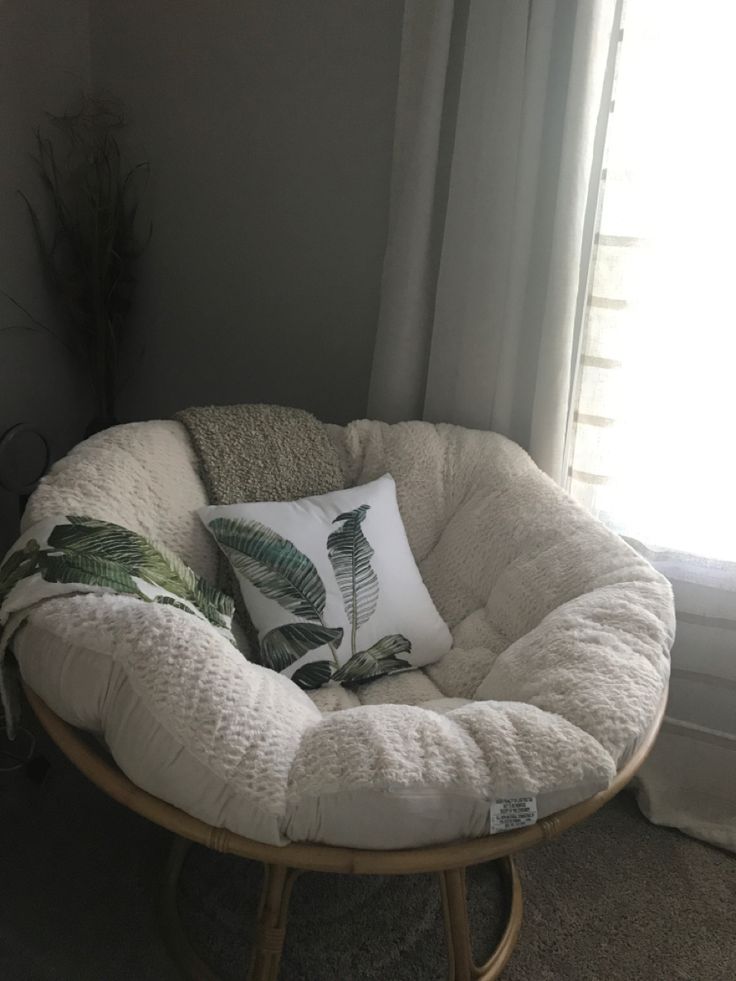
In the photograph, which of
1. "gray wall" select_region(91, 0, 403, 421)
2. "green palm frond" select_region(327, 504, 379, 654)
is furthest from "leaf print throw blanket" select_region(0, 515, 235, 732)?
"gray wall" select_region(91, 0, 403, 421)

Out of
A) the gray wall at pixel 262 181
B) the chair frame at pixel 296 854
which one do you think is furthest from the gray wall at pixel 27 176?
the chair frame at pixel 296 854

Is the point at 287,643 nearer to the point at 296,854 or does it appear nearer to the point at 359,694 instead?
the point at 359,694

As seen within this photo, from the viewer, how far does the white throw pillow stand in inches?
→ 54.5

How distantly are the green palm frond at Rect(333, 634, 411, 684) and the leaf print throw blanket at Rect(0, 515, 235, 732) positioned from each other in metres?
0.22

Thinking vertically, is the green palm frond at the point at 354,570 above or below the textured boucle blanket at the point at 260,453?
below

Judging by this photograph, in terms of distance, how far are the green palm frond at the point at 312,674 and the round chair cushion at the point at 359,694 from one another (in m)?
0.02

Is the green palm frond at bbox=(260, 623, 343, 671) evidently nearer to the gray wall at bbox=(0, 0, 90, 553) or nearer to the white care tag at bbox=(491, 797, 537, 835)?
the white care tag at bbox=(491, 797, 537, 835)

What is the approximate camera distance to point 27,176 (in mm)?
1927

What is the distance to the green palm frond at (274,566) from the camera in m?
1.39

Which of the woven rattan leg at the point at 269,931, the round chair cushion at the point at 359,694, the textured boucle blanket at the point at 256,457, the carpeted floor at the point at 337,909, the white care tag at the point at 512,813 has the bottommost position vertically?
the carpeted floor at the point at 337,909

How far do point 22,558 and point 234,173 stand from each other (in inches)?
46.4

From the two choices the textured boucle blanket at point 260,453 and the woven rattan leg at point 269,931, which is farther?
the textured boucle blanket at point 260,453

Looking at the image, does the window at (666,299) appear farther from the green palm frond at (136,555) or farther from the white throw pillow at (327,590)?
the green palm frond at (136,555)

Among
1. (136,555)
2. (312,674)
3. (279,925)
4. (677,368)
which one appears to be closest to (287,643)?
(312,674)
